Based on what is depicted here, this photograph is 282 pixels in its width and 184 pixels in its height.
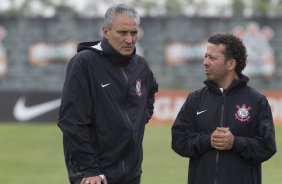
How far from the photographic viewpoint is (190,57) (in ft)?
92.6

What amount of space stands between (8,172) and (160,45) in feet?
53.3

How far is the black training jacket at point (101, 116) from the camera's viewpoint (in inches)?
204

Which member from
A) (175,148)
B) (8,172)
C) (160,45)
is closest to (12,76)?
(160,45)

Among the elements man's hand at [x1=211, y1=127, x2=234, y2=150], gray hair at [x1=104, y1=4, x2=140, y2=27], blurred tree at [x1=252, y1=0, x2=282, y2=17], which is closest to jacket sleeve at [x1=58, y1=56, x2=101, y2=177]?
gray hair at [x1=104, y1=4, x2=140, y2=27]

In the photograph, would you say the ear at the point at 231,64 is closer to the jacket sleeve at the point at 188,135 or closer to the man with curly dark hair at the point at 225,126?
the man with curly dark hair at the point at 225,126

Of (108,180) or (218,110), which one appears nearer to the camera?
(108,180)

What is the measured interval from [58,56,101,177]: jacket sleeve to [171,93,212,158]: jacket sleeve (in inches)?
29.1

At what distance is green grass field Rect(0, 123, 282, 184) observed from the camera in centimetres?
1188

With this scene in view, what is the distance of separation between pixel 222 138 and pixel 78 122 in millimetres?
1044

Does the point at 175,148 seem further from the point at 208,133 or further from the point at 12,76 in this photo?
the point at 12,76

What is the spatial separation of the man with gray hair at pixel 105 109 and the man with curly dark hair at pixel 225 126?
494mm

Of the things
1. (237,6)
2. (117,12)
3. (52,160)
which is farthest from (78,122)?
(237,6)

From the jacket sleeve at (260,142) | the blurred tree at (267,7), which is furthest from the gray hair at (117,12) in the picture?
the blurred tree at (267,7)

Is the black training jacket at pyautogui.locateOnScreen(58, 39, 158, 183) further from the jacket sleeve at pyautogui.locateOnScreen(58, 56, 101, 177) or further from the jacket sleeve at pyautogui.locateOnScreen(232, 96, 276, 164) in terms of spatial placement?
the jacket sleeve at pyautogui.locateOnScreen(232, 96, 276, 164)
